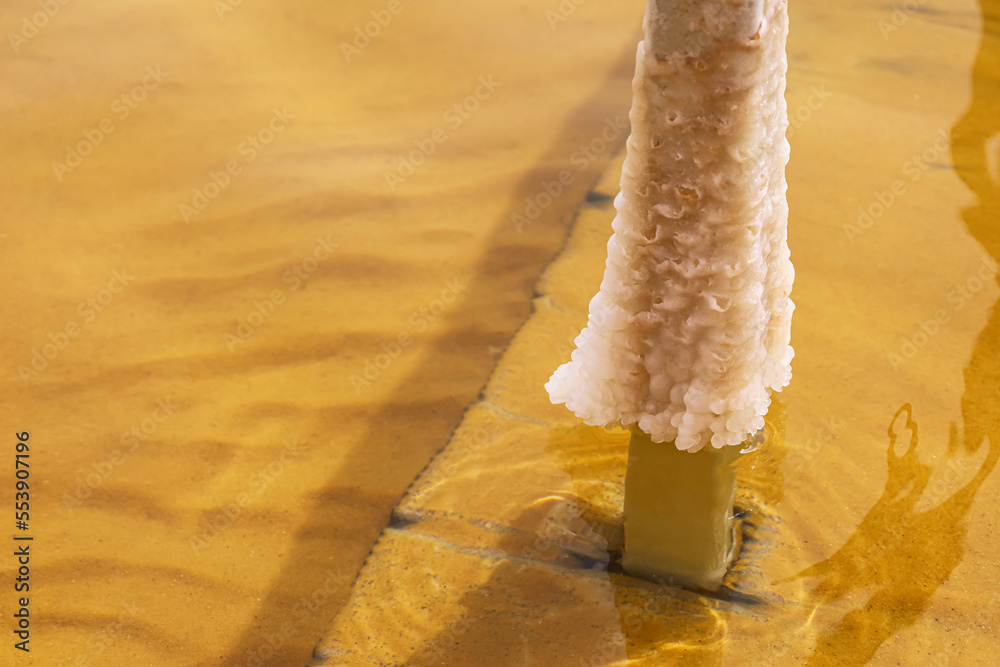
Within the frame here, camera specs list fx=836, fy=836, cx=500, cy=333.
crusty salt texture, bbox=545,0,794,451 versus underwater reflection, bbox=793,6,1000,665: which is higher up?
crusty salt texture, bbox=545,0,794,451

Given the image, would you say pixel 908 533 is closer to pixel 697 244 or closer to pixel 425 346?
pixel 697 244

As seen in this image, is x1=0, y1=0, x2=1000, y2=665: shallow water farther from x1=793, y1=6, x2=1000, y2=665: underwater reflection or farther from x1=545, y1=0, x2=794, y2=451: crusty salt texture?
x1=545, y1=0, x2=794, y2=451: crusty salt texture

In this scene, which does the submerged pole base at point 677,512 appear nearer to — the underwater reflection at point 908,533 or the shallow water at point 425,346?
the shallow water at point 425,346

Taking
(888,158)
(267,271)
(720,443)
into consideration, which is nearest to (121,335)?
(267,271)

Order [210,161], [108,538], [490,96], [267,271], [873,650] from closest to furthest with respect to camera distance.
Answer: [873,650], [108,538], [267,271], [210,161], [490,96]

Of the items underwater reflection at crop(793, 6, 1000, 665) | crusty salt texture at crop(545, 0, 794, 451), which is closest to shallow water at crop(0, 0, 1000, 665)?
underwater reflection at crop(793, 6, 1000, 665)

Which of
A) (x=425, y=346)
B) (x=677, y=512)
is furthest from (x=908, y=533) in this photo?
(x=425, y=346)

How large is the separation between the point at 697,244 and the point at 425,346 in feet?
4.75

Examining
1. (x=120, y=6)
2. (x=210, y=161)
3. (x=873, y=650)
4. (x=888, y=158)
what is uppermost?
(x=120, y=6)

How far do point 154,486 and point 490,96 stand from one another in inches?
102

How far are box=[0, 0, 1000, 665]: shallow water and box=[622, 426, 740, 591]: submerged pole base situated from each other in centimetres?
7

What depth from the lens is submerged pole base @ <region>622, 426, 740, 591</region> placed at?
5.32ft

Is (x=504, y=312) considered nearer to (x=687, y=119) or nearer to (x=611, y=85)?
(x=687, y=119)

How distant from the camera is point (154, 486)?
2.25 metres
